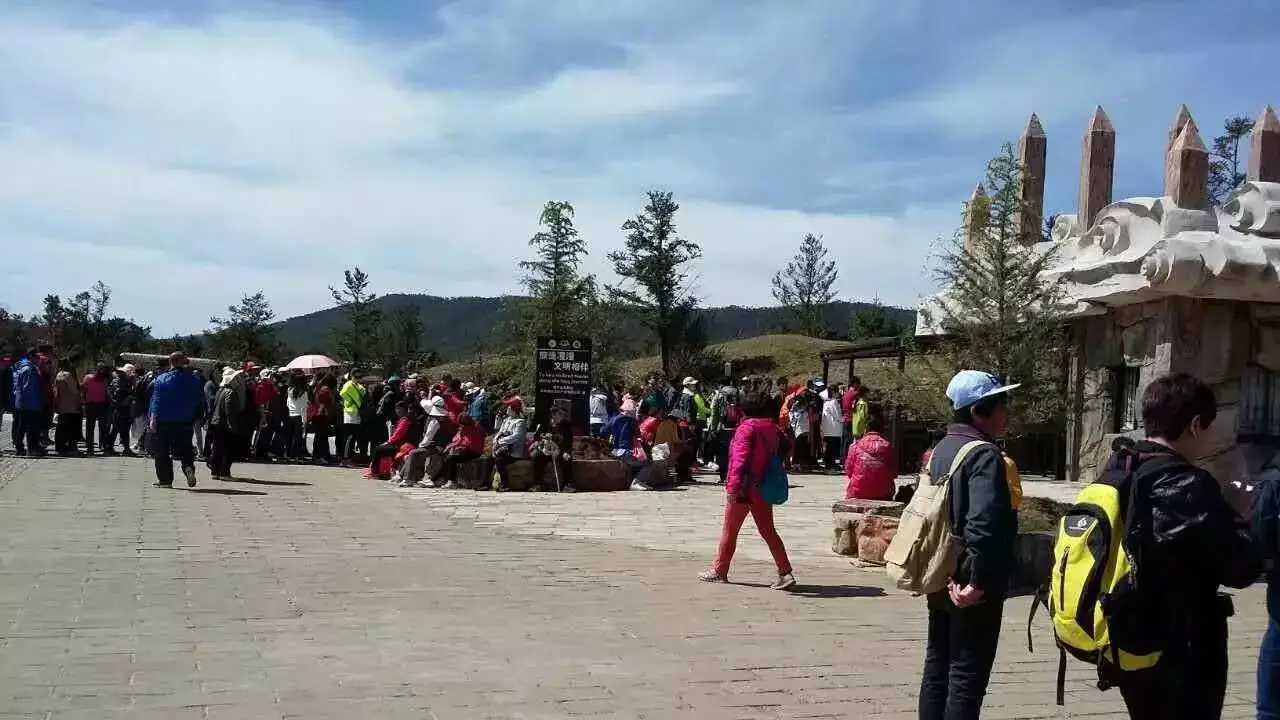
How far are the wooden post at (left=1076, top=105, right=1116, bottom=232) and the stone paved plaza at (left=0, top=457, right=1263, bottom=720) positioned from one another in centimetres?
832

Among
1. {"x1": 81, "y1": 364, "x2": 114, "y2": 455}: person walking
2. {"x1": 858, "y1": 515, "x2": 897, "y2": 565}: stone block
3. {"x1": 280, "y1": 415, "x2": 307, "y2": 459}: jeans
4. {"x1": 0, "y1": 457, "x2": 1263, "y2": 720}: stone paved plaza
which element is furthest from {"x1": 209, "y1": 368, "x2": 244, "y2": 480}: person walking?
{"x1": 858, "y1": 515, "x2": 897, "y2": 565}: stone block

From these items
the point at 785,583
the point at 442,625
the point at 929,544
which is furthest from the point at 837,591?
the point at 929,544

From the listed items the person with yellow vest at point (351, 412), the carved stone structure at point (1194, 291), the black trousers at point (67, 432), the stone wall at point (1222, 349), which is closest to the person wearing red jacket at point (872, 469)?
the carved stone structure at point (1194, 291)

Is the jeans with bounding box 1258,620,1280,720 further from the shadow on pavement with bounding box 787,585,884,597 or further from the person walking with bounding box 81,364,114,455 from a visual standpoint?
the person walking with bounding box 81,364,114,455

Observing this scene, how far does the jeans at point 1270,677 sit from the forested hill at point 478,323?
18189 mm

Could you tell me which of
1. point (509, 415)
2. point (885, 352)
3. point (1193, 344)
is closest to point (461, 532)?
point (509, 415)

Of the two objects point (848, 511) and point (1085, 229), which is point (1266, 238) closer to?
point (1085, 229)

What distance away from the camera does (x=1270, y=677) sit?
4090 millimetres

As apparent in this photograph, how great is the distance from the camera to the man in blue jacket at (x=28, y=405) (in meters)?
17.7

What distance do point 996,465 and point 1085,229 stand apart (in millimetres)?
14198

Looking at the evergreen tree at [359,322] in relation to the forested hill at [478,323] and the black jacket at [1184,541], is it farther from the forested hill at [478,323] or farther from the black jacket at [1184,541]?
the black jacket at [1184,541]

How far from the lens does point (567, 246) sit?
1024 inches

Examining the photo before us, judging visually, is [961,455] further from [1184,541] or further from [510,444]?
[510,444]

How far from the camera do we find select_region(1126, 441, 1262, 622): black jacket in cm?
359
